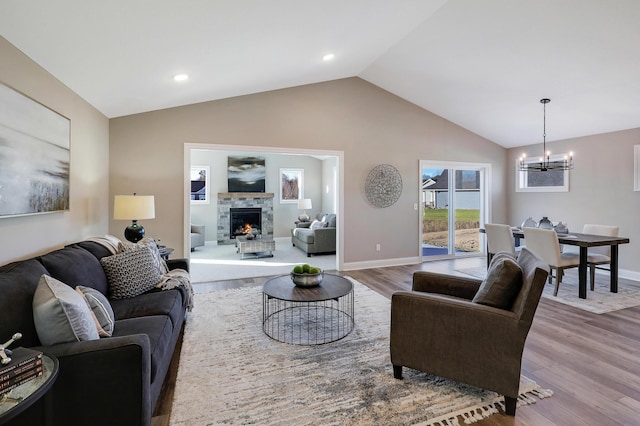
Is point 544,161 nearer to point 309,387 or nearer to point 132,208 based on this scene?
point 309,387

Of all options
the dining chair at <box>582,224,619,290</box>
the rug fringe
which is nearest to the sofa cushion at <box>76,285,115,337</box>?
the rug fringe

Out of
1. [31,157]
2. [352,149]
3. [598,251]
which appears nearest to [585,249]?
[598,251]

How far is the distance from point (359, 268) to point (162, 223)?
3.29m

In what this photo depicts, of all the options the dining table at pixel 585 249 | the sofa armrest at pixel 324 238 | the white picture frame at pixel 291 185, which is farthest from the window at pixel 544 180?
the white picture frame at pixel 291 185

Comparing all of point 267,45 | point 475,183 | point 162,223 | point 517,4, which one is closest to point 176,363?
point 162,223

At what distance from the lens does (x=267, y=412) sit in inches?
72.7

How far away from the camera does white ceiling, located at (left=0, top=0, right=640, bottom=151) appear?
2.26m

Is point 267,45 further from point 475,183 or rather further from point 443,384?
point 475,183

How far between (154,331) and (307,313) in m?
1.73

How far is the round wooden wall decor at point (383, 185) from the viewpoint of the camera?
223 inches

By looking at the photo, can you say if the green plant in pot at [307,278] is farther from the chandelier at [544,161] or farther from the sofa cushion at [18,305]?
the chandelier at [544,161]

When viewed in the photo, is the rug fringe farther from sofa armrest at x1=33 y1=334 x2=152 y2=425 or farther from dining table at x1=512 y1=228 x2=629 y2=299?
dining table at x1=512 y1=228 x2=629 y2=299

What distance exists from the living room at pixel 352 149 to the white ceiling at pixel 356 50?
10 cm

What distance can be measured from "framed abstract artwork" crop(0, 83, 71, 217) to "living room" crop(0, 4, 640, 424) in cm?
19
